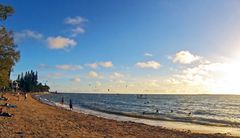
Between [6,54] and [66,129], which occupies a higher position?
[6,54]

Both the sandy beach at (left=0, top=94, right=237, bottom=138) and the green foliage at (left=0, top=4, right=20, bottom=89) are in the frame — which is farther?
the green foliage at (left=0, top=4, right=20, bottom=89)

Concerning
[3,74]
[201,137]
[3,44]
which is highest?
[3,44]

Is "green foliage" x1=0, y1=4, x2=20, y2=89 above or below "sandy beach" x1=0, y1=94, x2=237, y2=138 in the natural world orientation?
above

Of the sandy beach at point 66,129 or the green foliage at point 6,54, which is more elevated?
the green foliage at point 6,54

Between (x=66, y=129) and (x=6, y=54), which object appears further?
(x=6, y=54)

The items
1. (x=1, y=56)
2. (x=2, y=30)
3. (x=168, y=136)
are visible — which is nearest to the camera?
(x=168, y=136)

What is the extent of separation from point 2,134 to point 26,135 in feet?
4.61

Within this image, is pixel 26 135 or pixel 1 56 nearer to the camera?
pixel 26 135

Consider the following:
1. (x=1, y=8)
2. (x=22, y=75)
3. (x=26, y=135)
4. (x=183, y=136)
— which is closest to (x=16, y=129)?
(x=26, y=135)

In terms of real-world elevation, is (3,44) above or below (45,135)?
above

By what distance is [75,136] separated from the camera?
21.6 m

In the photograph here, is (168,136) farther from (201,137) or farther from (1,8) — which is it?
(1,8)

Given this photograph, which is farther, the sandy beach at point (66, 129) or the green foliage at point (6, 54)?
the green foliage at point (6, 54)

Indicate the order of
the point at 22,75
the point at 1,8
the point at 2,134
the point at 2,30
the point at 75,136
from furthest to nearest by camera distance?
the point at 22,75, the point at 2,30, the point at 1,8, the point at 75,136, the point at 2,134
